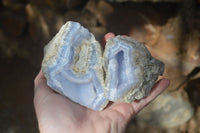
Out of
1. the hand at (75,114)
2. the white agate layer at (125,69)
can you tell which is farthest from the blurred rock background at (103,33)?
the white agate layer at (125,69)

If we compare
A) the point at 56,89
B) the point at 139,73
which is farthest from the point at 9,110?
the point at 139,73

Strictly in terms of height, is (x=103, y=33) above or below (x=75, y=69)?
below

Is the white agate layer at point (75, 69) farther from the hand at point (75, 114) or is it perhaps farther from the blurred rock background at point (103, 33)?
the blurred rock background at point (103, 33)

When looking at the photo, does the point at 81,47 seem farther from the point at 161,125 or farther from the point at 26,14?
the point at 26,14

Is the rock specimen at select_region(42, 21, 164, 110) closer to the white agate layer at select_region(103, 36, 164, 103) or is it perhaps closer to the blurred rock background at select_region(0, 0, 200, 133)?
the white agate layer at select_region(103, 36, 164, 103)

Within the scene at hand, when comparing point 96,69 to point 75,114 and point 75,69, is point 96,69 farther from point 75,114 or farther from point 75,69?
point 75,114

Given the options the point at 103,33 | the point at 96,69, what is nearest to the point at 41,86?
the point at 96,69
